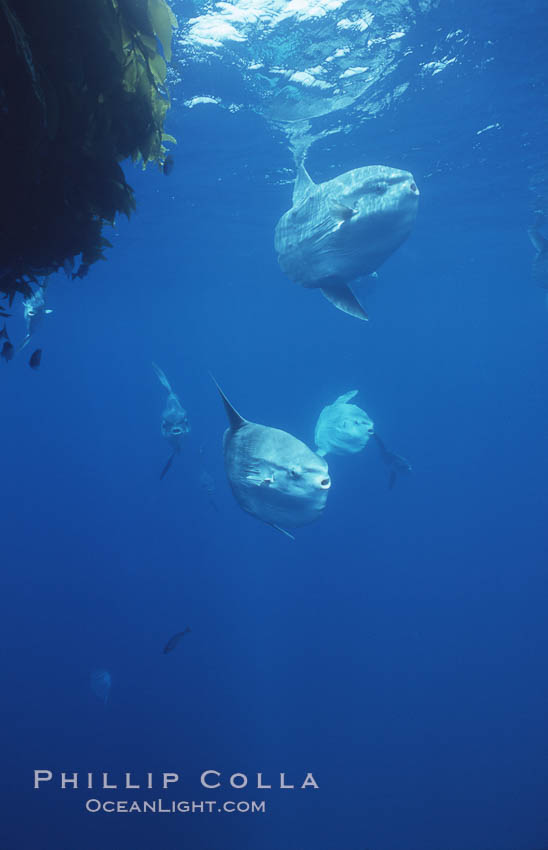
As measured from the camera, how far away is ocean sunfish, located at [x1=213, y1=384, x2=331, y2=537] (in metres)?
5.17

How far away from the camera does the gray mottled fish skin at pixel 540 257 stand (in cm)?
1405

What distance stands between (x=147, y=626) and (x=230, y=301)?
35977 millimetres

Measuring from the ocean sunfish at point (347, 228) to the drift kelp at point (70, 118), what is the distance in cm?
232

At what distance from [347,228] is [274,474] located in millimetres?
2864

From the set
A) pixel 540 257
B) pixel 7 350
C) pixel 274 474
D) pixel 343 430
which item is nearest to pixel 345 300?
pixel 274 474

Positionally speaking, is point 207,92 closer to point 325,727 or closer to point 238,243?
point 238,243

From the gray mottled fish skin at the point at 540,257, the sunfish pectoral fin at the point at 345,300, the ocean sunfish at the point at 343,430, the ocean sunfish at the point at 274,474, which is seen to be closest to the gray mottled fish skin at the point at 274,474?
the ocean sunfish at the point at 274,474

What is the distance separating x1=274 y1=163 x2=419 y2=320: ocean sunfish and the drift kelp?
232 cm

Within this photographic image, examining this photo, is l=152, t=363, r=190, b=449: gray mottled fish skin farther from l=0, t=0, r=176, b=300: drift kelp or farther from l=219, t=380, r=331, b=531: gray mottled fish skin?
l=0, t=0, r=176, b=300: drift kelp

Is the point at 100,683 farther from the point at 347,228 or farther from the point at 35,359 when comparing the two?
the point at 347,228

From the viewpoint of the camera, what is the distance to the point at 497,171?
1981 cm

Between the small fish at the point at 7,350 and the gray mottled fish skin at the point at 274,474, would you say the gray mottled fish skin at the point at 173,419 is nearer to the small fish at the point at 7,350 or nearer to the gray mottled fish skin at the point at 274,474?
the gray mottled fish skin at the point at 274,474

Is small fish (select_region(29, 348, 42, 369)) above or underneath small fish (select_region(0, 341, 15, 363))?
above

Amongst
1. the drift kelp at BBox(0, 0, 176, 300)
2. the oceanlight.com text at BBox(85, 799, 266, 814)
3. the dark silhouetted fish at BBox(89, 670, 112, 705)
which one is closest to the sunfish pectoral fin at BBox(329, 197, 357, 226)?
the drift kelp at BBox(0, 0, 176, 300)
